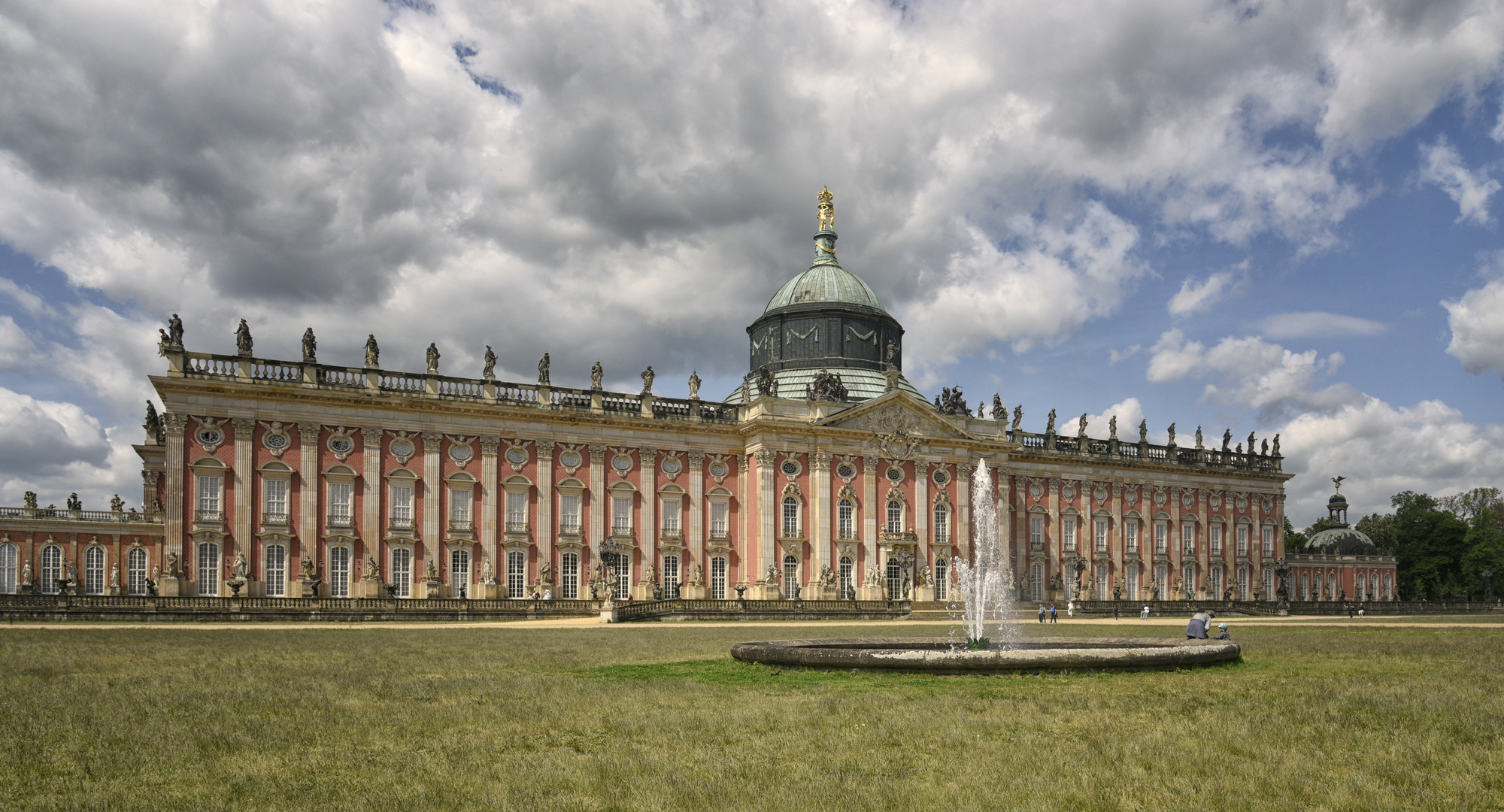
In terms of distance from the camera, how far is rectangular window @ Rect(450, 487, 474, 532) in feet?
177

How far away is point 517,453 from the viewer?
56.0 metres

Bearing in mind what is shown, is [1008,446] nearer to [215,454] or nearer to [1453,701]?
[215,454]

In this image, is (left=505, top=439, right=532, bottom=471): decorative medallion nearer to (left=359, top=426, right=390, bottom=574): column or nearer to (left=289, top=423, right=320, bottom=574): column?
(left=359, top=426, right=390, bottom=574): column

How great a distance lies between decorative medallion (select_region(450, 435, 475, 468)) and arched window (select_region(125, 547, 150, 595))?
55.0 ft

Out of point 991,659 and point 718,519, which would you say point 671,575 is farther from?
point 991,659

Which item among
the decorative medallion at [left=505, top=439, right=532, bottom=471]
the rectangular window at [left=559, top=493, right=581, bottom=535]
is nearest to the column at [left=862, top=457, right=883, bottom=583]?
the rectangular window at [left=559, top=493, right=581, bottom=535]

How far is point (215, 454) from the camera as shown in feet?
163

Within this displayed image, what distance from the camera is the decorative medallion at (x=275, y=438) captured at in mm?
50750

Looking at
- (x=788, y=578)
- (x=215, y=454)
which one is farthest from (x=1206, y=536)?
(x=215, y=454)

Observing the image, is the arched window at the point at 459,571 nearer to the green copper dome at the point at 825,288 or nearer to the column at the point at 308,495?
the column at the point at 308,495

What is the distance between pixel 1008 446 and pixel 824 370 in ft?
41.9

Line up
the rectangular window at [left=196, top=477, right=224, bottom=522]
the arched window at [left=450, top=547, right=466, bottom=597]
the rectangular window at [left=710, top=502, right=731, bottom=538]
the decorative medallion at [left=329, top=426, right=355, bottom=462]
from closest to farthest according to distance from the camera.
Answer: the rectangular window at [left=196, top=477, right=224, bottom=522] → the decorative medallion at [left=329, top=426, right=355, bottom=462] → the arched window at [left=450, top=547, right=466, bottom=597] → the rectangular window at [left=710, top=502, right=731, bottom=538]

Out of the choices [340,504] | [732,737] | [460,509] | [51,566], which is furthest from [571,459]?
[732,737]

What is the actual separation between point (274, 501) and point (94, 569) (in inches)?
458
